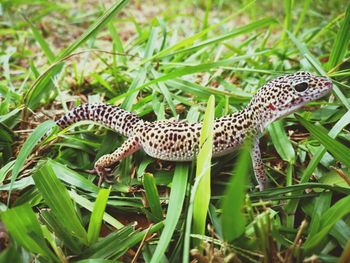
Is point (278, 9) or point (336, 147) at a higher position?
point (278, 9)

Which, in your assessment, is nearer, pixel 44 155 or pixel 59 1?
pixel 44 155

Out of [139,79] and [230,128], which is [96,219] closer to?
[230,128]

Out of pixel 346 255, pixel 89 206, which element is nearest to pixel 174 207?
pixel 89 206

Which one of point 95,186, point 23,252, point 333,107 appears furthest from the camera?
point 333,107

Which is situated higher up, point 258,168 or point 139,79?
point 139,79

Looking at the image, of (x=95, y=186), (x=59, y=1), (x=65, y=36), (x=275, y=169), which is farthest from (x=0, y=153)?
(x=59, y=1)

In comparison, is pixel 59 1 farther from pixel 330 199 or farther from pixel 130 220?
pixel 330 199
